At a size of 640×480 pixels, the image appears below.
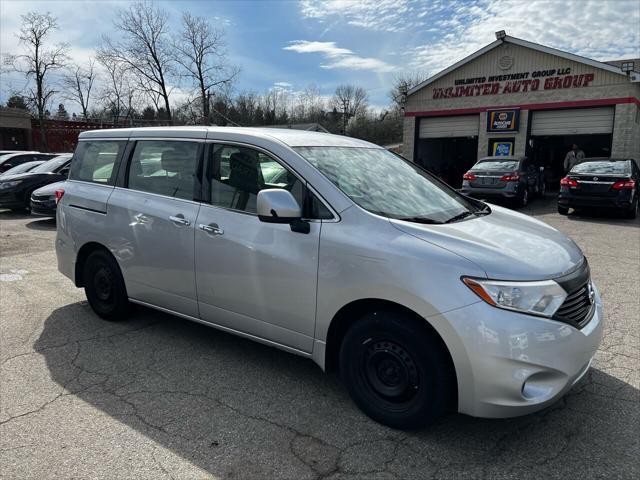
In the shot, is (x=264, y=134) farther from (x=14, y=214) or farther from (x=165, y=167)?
(x=14, y=214)

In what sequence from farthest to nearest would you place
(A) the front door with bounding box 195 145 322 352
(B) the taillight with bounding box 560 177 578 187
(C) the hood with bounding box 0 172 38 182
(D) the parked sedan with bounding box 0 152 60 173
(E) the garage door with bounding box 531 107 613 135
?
(E) the garage door with bounding box 531 107 613 135 < (D) the parked sedan with bounding box 0 152 60 173 < (C) the hood with bounding box 0 172 38 182 < (B) the taillight with bounding box 560 177 578 187 < (A) the front door with bounding box 195 145 322 352

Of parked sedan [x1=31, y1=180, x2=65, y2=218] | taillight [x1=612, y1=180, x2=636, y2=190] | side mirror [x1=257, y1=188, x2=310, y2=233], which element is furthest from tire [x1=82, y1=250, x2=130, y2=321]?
taillight [x1=612, y1=180, x2=636, y2=190]

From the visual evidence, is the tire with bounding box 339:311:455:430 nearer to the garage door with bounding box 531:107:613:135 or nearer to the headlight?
the headlight

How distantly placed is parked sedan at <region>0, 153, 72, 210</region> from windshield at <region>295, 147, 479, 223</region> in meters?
11.8

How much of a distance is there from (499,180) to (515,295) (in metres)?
11.9

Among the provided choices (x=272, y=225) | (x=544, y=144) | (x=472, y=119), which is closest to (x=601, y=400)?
(x=272, y=225)

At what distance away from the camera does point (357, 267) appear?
284 cm

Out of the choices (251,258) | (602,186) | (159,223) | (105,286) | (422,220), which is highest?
(602,186)

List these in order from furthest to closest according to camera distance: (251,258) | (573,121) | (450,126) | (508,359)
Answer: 1. (450,126)
2. (573,121)
3. (251,258)
4. (508,359)

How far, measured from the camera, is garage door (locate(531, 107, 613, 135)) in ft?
62.5

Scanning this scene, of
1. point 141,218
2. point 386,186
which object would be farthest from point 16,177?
point 386,186

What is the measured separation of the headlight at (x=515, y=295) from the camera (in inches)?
97.5

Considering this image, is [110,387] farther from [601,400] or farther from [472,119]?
[472,119]

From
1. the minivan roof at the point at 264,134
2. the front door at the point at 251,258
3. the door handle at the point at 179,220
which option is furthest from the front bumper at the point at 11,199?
the front door at the point at 251,258
